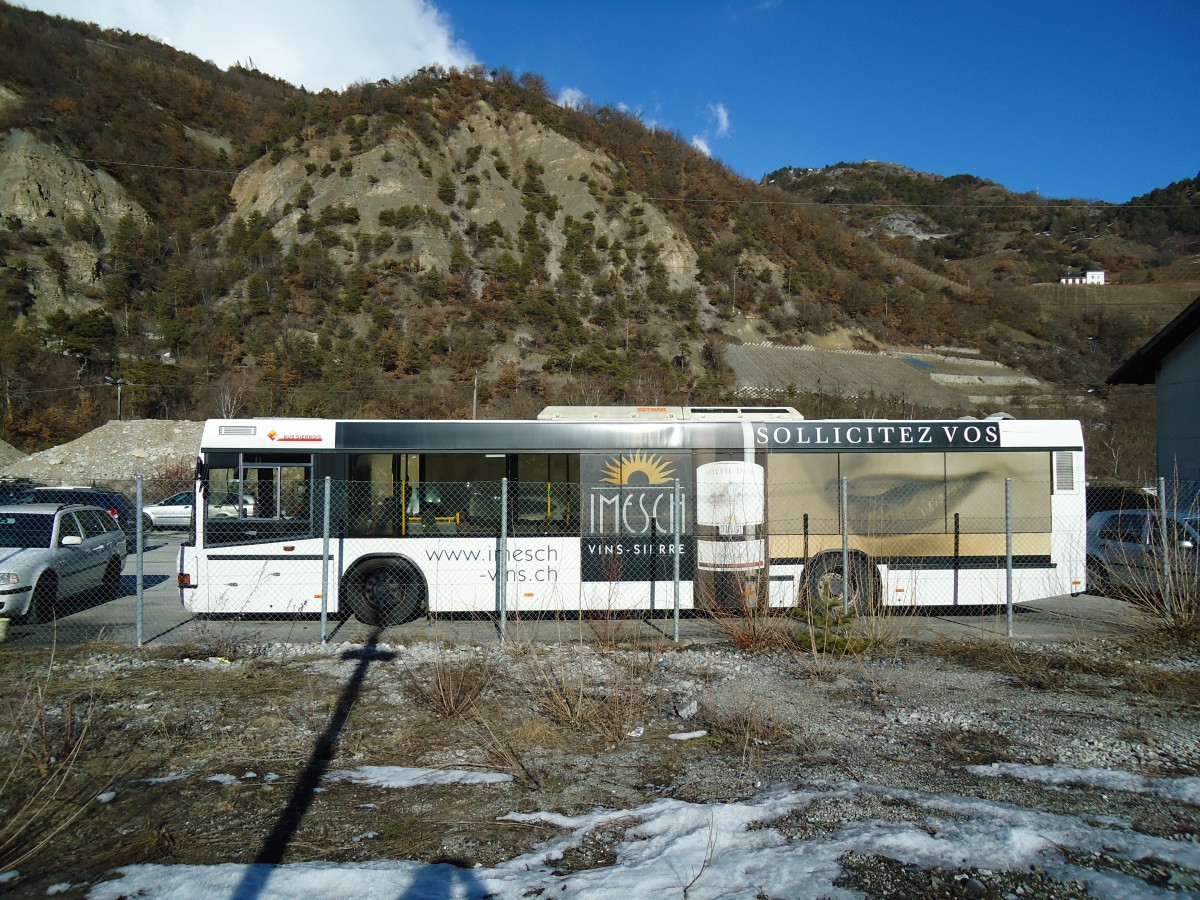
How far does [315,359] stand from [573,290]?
77.5 ft

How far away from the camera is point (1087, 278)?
109750mm

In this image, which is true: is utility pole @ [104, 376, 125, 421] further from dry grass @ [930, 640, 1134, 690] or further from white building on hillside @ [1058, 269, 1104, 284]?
white building on hillside @ [1058, 269, 1104, 284]

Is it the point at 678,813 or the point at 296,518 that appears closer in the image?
the point at 678,813

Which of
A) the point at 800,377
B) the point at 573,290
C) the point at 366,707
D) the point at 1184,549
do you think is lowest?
the point at 366,707

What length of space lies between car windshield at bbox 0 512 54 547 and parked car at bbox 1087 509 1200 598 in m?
14.6

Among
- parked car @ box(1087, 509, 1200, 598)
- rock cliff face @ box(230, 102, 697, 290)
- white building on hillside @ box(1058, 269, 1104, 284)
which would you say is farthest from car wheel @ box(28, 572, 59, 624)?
white building on hillside @ box(1058, 269, 1104, 284)

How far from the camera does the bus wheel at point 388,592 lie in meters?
10.8

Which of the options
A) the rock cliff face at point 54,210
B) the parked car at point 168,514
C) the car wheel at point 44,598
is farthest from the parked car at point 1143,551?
the rock cliff face at point 54,210

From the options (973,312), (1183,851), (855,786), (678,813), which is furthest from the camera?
(973,312)

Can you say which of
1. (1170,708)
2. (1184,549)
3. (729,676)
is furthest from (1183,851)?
(1184,549)

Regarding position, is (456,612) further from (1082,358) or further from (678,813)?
(1082,358)

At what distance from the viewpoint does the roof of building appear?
21844mm

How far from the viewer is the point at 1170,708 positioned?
674 centimetres

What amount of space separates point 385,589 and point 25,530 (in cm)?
559
